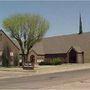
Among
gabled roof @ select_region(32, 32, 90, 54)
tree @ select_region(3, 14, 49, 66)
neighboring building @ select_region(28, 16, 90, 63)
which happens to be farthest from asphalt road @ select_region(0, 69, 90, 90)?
gabled roof @ select_region(32, 32, 90, 54)

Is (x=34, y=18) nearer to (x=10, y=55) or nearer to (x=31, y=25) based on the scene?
(x=31, y=25)

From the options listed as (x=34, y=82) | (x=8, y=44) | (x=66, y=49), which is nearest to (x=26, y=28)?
(x=8, y=44)

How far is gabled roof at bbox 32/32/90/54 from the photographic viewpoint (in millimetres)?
75188

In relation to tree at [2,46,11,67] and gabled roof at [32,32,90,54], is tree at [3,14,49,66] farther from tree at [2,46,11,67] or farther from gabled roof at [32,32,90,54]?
gabled roof at [32,32,90,54]

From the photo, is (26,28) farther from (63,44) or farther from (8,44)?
(63,44)

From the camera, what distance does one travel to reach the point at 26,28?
61125 millimetres

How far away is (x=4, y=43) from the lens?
211 feet

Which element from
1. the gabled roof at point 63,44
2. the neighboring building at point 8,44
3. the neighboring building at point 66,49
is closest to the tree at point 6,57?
the neighboring building at point 8,44

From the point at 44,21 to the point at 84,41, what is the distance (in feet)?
53.8

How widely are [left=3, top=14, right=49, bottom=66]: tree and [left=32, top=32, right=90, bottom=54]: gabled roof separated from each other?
14686 millimetres

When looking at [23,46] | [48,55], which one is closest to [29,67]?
[23,46]

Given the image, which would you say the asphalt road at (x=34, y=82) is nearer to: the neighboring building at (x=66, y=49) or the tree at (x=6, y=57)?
the tree at (x=6, y=57)

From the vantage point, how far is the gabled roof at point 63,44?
247 feet

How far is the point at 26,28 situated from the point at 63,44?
19.2 m
